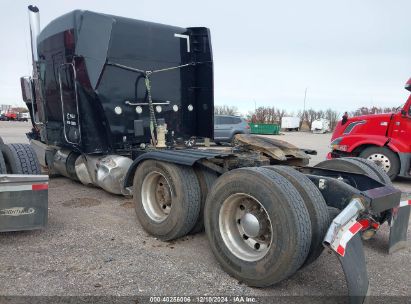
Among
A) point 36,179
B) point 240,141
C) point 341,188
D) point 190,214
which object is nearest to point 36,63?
point 36,179

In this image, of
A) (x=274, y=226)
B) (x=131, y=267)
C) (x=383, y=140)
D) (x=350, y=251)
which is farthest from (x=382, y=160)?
(x=131, y=267)

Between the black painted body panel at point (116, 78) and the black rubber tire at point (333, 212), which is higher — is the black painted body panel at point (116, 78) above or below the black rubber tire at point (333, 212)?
above

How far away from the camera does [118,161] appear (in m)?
5.54

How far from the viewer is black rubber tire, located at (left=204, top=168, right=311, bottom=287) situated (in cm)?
275

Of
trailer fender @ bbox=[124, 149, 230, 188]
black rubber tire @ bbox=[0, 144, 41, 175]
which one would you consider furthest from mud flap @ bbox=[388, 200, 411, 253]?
black rubber tire @ bbox=[0, 144, 41, 175]

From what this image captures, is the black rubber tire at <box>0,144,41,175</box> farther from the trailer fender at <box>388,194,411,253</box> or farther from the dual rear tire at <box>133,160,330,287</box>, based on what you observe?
the trailer fender at <box>388,194,411,253</box>

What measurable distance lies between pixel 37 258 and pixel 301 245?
266 centimetres

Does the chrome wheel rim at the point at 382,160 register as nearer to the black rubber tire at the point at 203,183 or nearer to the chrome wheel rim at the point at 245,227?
the black rubber tire at the point at 203,183

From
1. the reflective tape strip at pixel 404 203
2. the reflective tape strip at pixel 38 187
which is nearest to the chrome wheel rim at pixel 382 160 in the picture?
the reflective tape strip at pixel 404 203

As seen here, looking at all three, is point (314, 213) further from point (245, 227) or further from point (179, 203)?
point (179, 203)

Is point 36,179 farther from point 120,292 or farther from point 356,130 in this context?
point 356,130

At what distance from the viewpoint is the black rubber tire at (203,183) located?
156 inches

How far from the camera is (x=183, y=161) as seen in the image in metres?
3.81

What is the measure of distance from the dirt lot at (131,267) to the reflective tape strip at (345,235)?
2.14 feet
